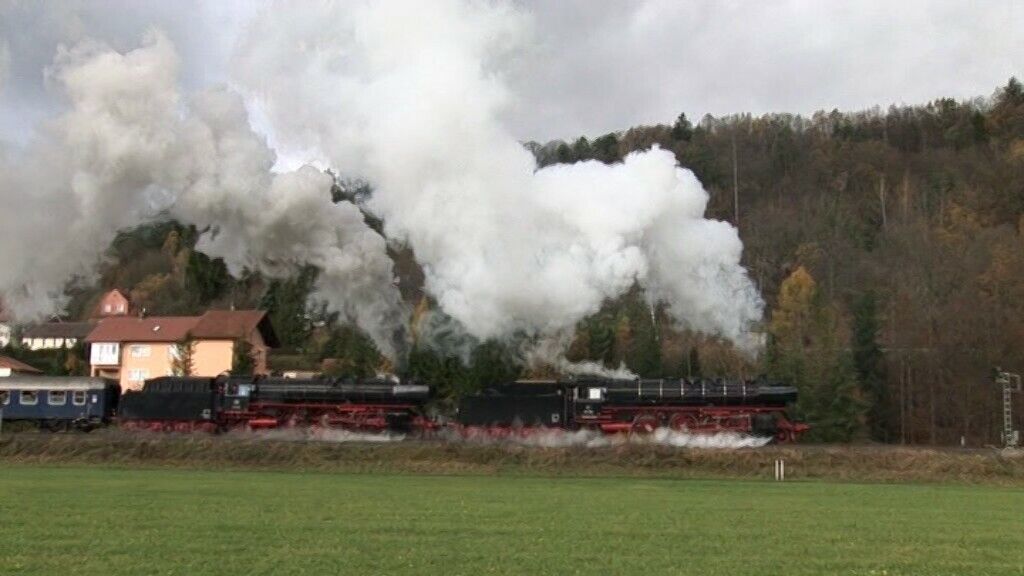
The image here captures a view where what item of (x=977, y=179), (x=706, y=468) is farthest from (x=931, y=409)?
(x=977, y=179)

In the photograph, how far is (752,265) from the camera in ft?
219

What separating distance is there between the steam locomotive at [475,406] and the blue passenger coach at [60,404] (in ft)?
6.97

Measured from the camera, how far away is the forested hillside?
162 feet

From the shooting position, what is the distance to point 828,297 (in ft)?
222

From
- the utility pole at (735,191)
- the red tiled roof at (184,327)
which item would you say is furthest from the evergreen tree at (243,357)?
the utility pole at (735,191)

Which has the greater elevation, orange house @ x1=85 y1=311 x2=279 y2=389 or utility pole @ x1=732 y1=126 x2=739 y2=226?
utility pole @ x1=732 y1=126 x2=739 y2=226

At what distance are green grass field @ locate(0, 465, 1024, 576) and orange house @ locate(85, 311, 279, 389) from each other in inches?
1618

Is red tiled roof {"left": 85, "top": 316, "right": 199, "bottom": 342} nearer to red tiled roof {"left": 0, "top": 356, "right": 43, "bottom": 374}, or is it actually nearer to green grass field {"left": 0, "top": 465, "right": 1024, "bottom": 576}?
red tiled roof {"left": 0, "top": 356, "right": 43, "bottom": 374}

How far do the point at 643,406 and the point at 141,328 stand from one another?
53.8 meters

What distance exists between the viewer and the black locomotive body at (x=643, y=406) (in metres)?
40.6

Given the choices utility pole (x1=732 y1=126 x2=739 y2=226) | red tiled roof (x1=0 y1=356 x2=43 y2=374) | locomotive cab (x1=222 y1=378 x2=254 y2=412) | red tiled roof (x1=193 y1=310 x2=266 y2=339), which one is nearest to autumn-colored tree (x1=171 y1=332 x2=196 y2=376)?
red tiled roof (x1=193 y1=310 x2=266 y2=339)

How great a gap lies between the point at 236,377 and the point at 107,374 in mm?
41688

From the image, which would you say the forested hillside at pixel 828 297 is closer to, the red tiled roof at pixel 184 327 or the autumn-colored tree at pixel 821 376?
the autumn-colored tree at pixel 821 376

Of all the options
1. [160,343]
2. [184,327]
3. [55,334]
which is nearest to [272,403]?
[184,327]
